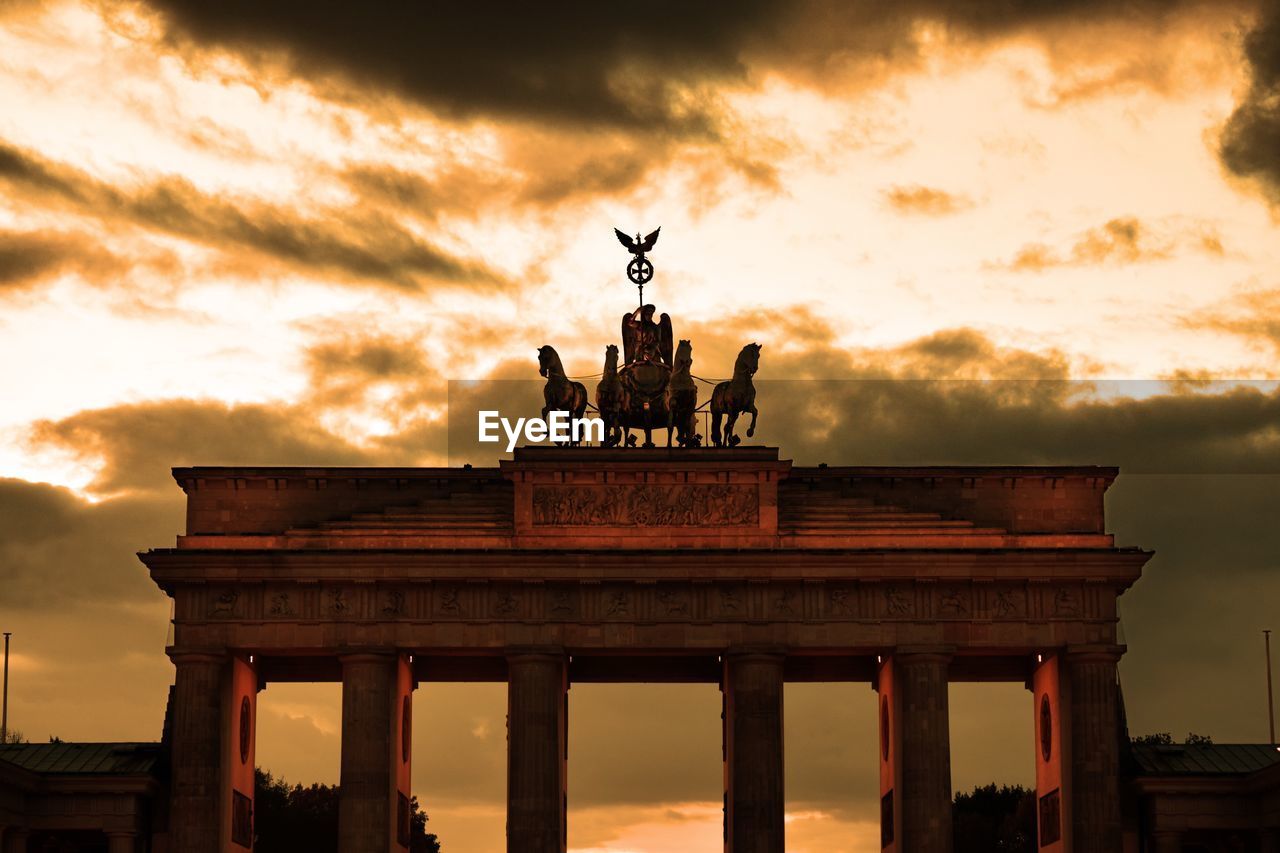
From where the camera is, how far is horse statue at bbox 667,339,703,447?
9281 cm

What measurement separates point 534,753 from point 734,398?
15.5m

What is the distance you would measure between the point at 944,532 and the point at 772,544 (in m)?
6.48

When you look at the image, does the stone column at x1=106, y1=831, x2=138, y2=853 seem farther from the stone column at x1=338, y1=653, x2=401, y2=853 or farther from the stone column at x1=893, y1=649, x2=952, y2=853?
the stone column at x1=893, y1=649, x2=952, y2=853

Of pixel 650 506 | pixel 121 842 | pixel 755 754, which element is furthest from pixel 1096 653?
pixel 121 842

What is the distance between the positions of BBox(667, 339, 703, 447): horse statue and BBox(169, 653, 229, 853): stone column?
1912 cm

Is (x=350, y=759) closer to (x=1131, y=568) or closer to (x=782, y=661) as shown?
(x=782, y=661)

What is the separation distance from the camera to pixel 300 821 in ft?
476

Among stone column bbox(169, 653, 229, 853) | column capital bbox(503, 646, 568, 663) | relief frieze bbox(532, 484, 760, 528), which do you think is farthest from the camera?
relief frieze bbox(532, 484, 760, 528)

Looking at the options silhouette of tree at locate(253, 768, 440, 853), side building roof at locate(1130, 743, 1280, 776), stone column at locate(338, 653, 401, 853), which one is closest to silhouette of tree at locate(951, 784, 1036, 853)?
silhouette of tree at locate(253, 768, 440, 853)

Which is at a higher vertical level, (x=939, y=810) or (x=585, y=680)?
(x=585, y=680)

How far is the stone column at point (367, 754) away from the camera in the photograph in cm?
8806

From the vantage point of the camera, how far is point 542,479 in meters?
91.1

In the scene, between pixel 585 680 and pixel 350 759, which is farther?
pixel 585 680

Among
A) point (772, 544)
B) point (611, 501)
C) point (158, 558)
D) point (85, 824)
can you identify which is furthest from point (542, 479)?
point (85, 824)
